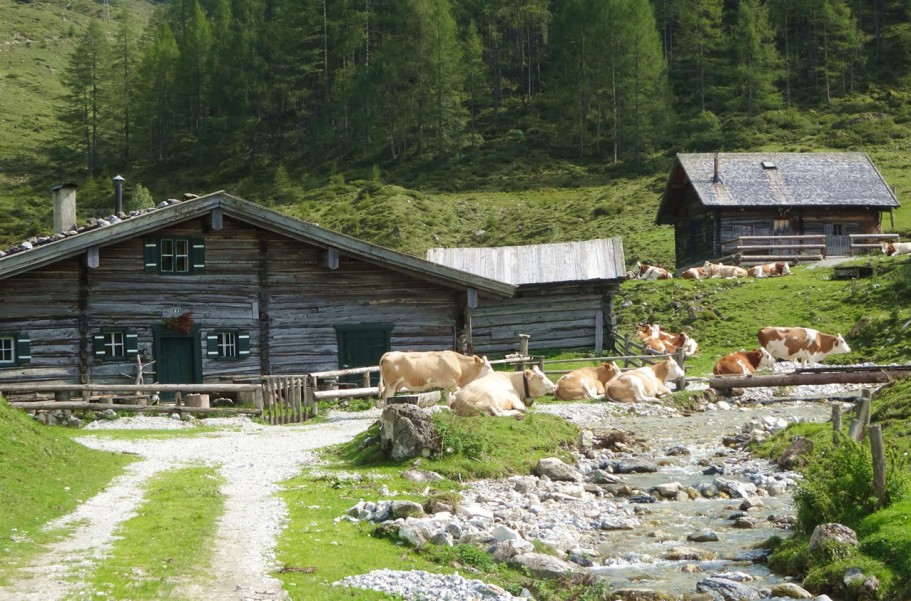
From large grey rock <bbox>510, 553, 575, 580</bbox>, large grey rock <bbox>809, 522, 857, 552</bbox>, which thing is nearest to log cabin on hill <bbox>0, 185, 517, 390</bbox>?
large grey rock <bbox>510, 553, 575, 580</bbox>

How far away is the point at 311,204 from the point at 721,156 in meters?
34.6

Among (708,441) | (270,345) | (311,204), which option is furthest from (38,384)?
(311,204)

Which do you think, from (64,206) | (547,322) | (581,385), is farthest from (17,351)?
(547,322)

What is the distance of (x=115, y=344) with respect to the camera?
2892cm

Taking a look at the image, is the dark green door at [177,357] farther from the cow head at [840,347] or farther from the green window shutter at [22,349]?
the cow head at [840,347]

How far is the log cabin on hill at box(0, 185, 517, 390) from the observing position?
2822 cm

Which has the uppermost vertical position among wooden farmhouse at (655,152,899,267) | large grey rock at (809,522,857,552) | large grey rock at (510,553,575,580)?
wooden farmhouse at (655,152,899,267)

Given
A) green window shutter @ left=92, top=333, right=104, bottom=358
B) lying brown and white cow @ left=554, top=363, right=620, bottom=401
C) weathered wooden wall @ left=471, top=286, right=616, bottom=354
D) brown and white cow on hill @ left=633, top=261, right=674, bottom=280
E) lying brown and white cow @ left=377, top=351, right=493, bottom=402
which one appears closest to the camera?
lying brown and white cow @ left=377, top=351, right=493, bottom=402

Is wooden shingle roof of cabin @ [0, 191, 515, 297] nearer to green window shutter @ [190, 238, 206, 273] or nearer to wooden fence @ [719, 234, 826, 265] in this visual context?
green window shutter @ [190, 238, 206, 273]

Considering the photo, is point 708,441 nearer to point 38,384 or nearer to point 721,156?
point 38,384

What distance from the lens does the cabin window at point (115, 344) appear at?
28719 mm

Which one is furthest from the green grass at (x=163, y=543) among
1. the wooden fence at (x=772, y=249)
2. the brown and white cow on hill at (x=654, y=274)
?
the wooden fence at (x=772, y=249)

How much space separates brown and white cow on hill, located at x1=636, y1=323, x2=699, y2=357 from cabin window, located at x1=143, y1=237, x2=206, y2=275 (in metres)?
13.3

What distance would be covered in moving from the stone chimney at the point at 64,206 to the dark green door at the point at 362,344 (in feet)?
37.2
